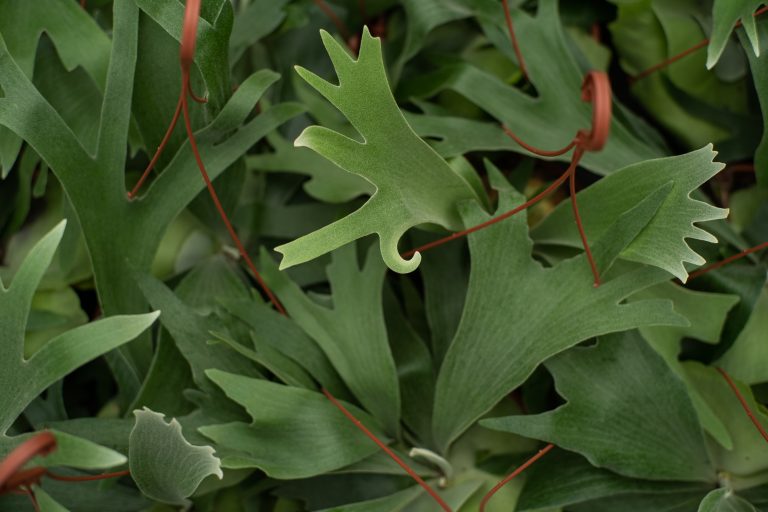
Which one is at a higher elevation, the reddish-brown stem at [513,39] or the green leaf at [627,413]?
the reddish-brown stem at [513,39]

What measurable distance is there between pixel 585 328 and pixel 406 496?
21cm

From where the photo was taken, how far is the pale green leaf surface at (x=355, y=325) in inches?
27.5

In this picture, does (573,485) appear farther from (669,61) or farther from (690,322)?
(669,61)

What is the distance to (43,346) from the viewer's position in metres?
0.62

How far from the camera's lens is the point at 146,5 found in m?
0.65

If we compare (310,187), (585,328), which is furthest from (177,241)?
(585,328)

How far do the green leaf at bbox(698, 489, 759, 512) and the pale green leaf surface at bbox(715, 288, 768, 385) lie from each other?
0.10 m

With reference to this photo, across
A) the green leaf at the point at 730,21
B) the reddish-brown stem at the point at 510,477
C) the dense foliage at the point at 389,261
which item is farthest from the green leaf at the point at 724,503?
the green leaf at the point at 730,21

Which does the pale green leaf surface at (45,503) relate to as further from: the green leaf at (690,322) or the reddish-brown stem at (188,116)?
the green leaf at (690,322)

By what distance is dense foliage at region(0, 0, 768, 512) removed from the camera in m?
0.62

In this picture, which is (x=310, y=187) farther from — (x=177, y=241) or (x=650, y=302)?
(x=650, y=302)

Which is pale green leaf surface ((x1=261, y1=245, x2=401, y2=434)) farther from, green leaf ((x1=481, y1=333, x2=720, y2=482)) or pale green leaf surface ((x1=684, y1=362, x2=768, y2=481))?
pale green leaf surface ((x1=684, y1=362, x2=768, y2=481))

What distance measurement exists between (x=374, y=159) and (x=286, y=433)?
0.24 metres

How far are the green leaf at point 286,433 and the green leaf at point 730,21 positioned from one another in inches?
16.7
